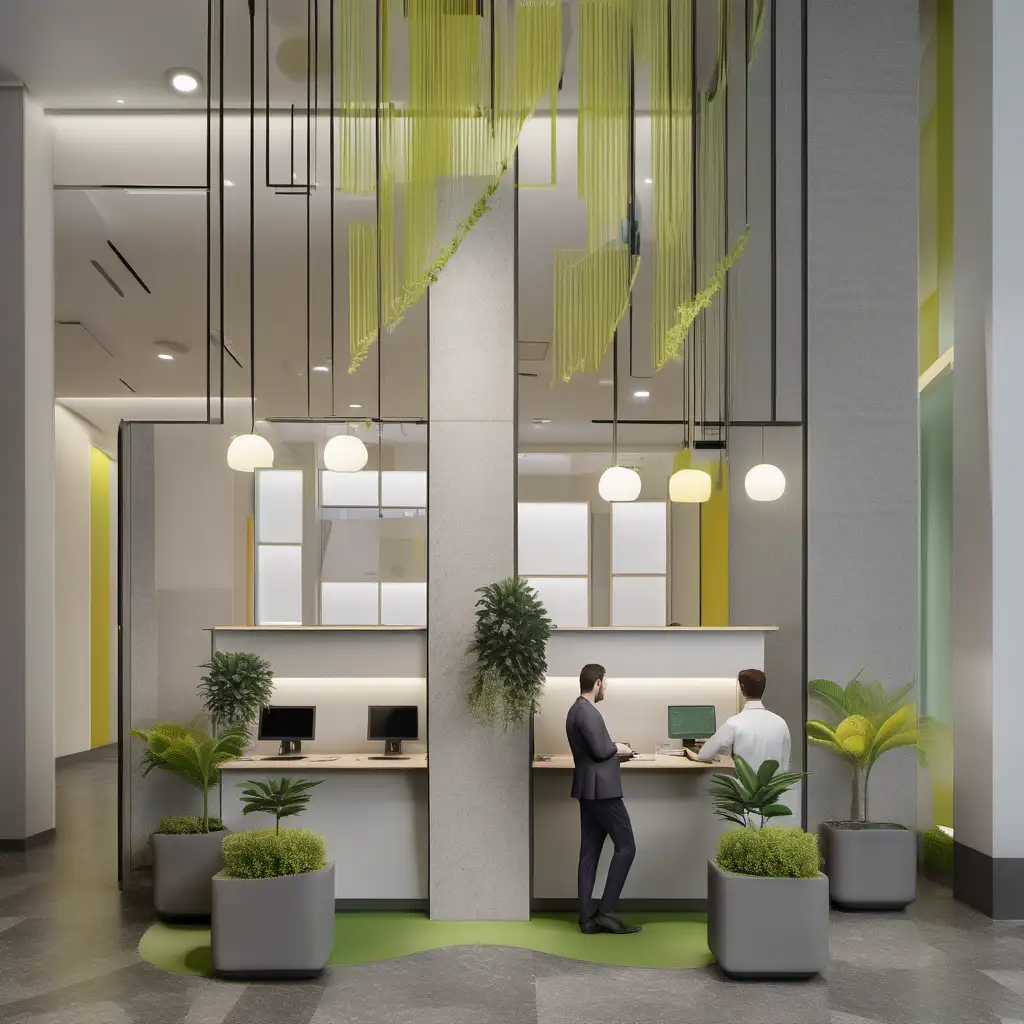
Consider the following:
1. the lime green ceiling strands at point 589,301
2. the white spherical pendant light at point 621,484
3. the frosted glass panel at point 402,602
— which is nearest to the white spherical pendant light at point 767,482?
the white spherical pendant light at point 621,484

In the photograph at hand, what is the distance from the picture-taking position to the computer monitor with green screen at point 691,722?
7.81 metres

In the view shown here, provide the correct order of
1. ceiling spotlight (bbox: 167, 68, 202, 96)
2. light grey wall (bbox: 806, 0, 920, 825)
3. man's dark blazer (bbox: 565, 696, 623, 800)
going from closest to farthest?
1. man's dark blazer (bbox: 565, 696, 623, 800)
2. light grey wall (bbox: 806, 0, 920, 825)
3. ceiling spotlight (bbox: 167, 68, 202, 96)

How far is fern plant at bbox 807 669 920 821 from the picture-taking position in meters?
8.07

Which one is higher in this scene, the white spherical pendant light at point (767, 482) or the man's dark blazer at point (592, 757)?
the white spherical pendant light at point (767, 482)

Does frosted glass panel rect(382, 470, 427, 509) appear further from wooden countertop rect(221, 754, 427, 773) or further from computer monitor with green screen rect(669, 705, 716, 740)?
computer monitor with green screen rect(669, 705, 716, 740)

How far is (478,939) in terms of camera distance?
6.98 m

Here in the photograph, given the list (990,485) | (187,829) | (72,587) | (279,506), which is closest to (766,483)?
(990,485)

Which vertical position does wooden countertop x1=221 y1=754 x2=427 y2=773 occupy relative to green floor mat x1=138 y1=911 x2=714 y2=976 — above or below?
above

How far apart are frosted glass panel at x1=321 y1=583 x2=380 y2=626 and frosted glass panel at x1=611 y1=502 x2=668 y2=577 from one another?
654 centimetres

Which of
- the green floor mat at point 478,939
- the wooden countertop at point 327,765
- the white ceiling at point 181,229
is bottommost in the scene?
the green floor mat at point 478,939

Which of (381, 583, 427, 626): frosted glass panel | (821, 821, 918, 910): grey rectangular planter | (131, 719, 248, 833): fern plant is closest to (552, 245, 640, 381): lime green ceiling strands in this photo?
(131, 719, 248, 833): fern plant

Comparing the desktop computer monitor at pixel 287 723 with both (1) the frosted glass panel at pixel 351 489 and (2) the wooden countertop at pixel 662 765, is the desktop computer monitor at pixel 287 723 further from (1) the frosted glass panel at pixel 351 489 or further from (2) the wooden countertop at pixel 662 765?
(1) the frosted glass panel at pixel 351 489

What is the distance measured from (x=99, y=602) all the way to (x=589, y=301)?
1444cm

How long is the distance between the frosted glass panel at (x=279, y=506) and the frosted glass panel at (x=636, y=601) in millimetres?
5765
